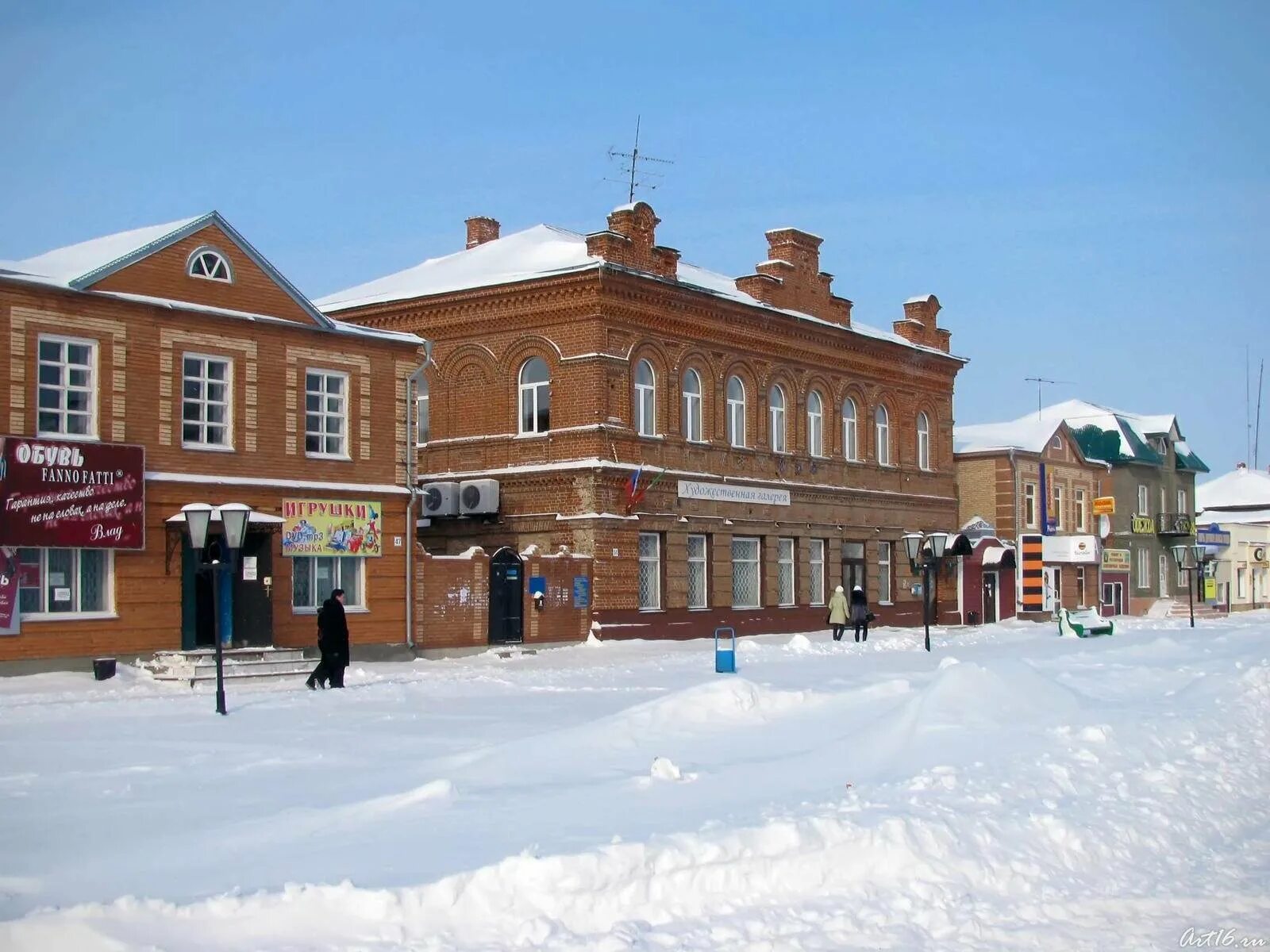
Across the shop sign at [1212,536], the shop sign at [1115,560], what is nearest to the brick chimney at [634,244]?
the shop sign at [1115,560]

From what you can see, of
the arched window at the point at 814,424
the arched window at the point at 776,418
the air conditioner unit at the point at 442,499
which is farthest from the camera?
the arched window at the point at 814,424

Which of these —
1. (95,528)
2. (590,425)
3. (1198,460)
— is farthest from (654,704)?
(1198,460)

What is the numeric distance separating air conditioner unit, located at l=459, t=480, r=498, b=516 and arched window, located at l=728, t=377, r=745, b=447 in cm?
688

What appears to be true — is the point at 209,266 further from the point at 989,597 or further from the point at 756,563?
the point at 989,597

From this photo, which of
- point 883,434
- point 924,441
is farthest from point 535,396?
point 924,441

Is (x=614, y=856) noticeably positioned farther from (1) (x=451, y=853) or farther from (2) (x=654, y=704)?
(2) (x=654, y=704)

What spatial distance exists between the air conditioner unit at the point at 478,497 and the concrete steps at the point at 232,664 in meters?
9.65

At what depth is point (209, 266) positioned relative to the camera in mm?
27281

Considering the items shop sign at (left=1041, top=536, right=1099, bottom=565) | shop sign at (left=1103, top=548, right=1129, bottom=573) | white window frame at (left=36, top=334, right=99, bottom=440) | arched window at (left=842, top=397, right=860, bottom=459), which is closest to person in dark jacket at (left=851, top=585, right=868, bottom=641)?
arched window at (left=842, top=397, right=860, bottom=459)

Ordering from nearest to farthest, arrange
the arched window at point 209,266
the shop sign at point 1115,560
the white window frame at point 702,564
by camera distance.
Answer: the arched window at point 209,266
the white window frame at point 702,564
the shop sign at point 1115,560

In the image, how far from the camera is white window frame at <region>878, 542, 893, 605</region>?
149ft

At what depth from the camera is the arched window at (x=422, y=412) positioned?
38.2 meters

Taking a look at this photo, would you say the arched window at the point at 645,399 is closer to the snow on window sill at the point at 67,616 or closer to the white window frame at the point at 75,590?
the white window frame at the point at 75,590

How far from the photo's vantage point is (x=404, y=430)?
99.6 ft
